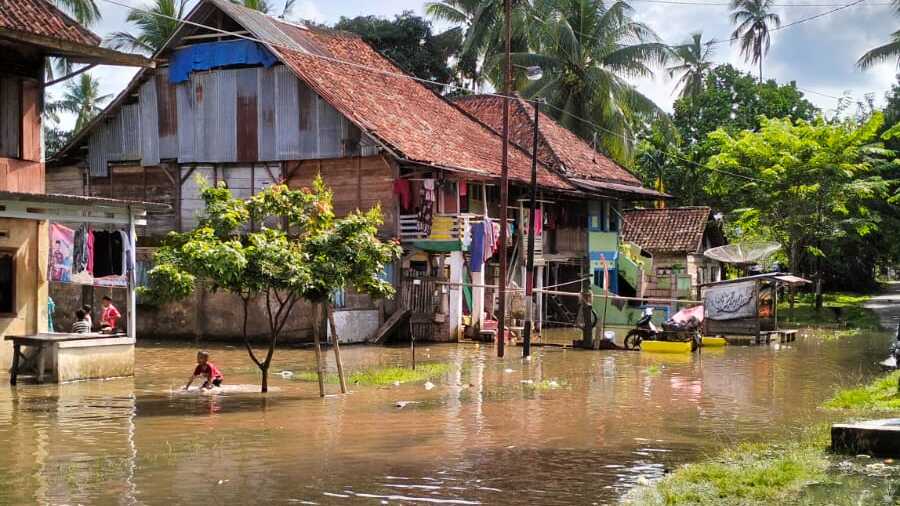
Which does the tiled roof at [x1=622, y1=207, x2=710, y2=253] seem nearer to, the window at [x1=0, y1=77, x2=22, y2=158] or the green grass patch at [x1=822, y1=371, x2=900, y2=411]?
the green grass patch at [x1=822, y1=371, x2=900, y2=411]

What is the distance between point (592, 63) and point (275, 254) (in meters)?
30.3

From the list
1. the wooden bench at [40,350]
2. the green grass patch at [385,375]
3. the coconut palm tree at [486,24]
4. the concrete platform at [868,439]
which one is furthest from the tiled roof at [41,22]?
the coconut palm tree at [486,24]

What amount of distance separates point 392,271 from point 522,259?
5.62 m

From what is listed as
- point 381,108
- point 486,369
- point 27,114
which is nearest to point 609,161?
point 381,108

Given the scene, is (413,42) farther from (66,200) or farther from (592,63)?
(66,200)

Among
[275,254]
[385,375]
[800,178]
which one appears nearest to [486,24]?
[800,178]

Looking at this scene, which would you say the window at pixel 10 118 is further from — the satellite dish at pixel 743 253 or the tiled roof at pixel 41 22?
the satellite dish at pixel 743 253

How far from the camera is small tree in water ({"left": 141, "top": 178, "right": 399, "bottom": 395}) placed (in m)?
15.4

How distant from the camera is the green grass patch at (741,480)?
364 inches

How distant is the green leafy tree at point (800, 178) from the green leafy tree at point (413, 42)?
1503cm

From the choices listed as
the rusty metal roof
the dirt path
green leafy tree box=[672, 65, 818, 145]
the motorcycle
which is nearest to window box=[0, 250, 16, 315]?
the rusty metal roof

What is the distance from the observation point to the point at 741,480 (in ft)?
32.3

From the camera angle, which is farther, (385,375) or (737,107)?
(737,107)

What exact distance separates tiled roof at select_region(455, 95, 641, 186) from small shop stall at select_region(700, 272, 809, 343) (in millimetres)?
8733
